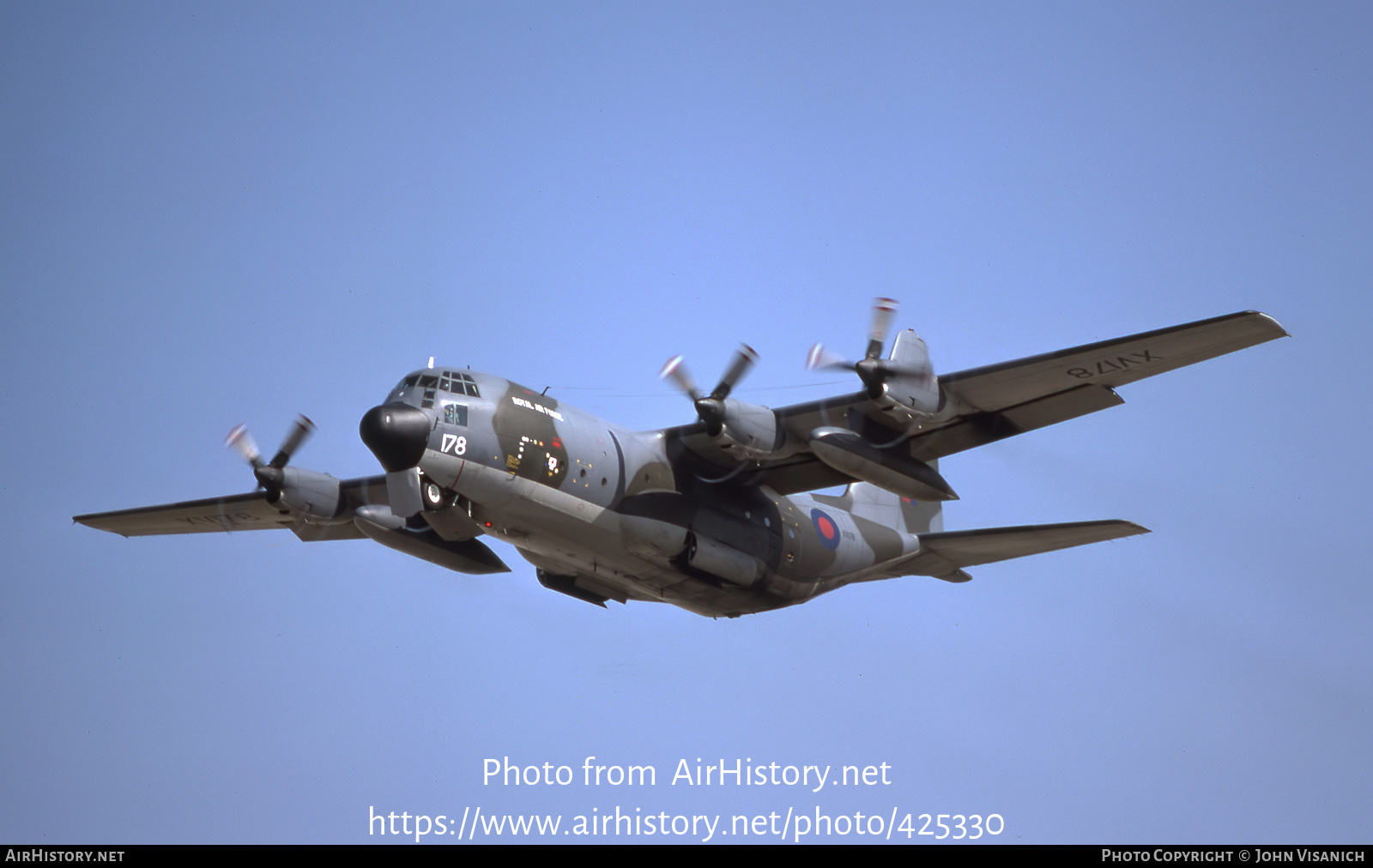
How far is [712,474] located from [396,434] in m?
5.35

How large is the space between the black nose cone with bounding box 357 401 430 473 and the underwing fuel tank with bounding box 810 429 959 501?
5511 millimetres

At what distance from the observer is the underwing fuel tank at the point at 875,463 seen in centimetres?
1909

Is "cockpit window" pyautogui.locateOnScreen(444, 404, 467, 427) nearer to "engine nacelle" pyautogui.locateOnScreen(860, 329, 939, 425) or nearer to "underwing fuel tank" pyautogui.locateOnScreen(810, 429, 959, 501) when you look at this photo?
"underwing fuel tank" pyautogui.locateOnScreen(810, 429, 959, 501)

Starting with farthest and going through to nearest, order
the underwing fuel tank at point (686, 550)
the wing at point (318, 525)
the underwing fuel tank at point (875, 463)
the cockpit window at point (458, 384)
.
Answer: the wing at point (318, 525) → the underwing fuel tank at point (686, 550) → the cockpit window at point (458, 384) → the underwing fuel tank at point (875, 463)

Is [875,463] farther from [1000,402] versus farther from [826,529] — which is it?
[826,529]

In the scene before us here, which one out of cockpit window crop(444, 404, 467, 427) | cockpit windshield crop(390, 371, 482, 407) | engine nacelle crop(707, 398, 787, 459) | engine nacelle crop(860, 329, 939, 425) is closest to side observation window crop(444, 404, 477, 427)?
cockpit window crop(444, 404, 467, 427)

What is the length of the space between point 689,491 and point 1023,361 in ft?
18.5

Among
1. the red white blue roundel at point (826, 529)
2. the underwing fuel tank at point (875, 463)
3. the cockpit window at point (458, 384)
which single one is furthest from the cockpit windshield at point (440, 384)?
the red white blue roundel at point (826, 529)

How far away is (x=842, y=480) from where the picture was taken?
21.8m

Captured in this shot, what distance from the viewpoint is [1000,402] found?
64.4ft

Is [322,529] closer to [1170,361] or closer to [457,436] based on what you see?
[457,436]

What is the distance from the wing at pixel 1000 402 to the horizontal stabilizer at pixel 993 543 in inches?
74.1

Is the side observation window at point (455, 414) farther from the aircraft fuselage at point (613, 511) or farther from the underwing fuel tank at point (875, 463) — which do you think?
the underwing fuel tank at point (875, 463)

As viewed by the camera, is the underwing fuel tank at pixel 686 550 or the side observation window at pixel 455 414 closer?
the side observation window at pixel 455 414
